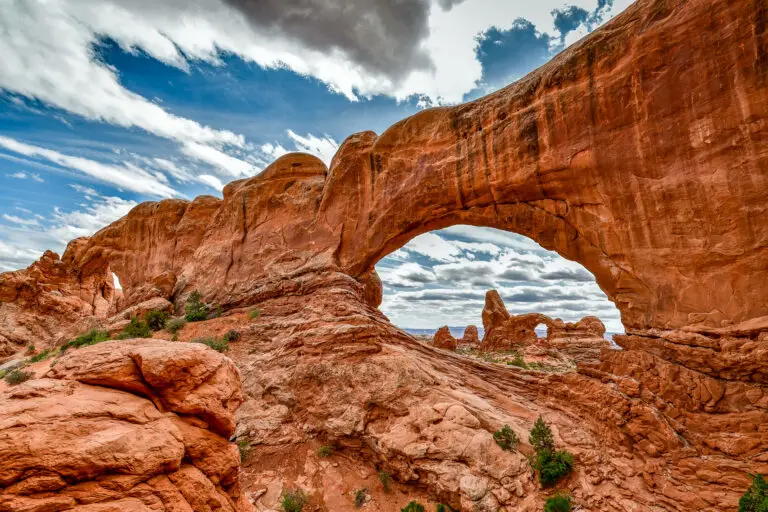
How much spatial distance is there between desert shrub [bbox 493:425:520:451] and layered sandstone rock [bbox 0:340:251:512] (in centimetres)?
780

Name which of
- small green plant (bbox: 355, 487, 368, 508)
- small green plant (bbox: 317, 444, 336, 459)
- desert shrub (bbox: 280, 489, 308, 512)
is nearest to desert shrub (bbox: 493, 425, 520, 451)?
small green plant (bbox: 355, 487, 368, 508)

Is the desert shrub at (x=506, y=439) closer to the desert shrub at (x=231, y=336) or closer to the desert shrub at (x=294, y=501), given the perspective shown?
the desert shrub at (x=294, y=501)

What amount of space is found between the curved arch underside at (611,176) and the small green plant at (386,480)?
30.6 feet

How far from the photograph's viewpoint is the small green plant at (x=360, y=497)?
11070 mm

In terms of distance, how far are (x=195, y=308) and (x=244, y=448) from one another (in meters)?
10.7

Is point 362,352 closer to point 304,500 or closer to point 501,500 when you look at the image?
point 304,500

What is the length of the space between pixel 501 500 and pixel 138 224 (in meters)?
34.3

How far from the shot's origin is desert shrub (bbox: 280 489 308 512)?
10703mm

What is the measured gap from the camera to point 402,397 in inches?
496

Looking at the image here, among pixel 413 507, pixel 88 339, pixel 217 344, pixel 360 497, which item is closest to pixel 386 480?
pixel 360 497

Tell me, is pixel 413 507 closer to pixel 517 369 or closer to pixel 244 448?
pixel 244 448

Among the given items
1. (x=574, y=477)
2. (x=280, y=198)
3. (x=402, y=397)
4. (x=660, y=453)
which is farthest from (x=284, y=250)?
(x=660, y=453)

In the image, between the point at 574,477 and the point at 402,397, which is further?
the point at 402,397

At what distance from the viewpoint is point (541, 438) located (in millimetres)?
10820
